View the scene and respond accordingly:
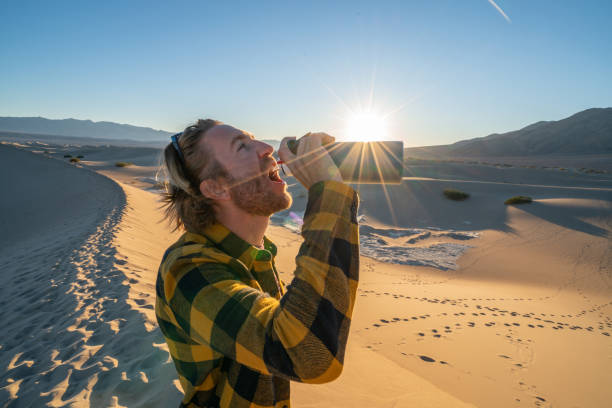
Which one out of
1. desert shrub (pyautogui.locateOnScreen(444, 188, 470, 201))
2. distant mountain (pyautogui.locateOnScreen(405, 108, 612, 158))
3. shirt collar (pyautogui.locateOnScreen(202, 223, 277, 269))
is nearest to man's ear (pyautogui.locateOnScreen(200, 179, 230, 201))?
shirt collar (pyautogui.locateOnScreen(202, 223, 277, 269))

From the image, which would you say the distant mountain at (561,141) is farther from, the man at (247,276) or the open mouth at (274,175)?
the man at (247,276)

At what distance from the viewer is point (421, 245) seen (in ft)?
36.6

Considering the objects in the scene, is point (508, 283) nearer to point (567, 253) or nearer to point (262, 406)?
point (567, 253)

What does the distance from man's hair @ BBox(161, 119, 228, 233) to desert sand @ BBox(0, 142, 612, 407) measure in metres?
0.68

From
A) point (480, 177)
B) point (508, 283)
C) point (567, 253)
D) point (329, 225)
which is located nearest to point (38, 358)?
point (329, 225)

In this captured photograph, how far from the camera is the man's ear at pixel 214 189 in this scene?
1.57m

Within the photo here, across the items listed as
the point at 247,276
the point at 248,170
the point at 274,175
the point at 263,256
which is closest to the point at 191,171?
the point at 248,170

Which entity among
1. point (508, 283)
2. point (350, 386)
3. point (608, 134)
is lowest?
point (508, 283)

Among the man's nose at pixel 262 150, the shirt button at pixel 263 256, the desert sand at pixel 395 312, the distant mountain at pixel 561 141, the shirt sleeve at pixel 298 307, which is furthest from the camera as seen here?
the distant mountain at pixel 561 141

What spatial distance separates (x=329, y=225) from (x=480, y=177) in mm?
29086

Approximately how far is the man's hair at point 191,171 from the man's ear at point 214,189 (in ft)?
0.12

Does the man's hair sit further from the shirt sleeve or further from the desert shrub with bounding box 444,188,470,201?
the desert shrub with bounding box 444,188,470,201

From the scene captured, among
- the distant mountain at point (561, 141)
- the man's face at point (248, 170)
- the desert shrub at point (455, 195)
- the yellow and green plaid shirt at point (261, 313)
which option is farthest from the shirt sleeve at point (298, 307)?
the distant mountain at point (561, 141)

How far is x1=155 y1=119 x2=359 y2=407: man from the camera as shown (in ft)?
3.04
